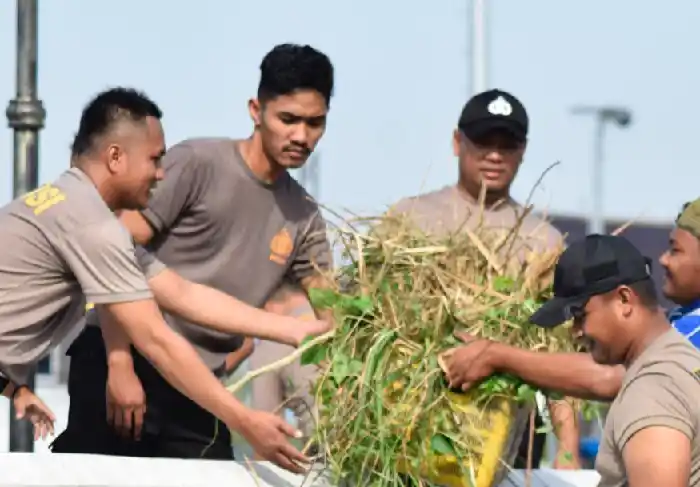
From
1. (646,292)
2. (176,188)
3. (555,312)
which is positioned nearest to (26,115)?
(176,188)

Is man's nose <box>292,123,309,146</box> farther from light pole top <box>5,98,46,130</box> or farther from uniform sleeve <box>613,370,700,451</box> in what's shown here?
uniform sleeve <box>613,370,700,451</box>

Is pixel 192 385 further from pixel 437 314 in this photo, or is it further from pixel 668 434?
pixel 668 434

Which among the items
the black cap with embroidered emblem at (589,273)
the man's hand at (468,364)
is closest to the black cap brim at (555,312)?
the black cap with embroidered emblem at (589,273)

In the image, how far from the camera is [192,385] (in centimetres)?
579

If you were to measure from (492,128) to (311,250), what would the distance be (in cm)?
101

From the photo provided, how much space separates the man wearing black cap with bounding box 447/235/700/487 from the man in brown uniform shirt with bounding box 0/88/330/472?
1.05m

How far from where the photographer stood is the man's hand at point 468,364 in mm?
5441

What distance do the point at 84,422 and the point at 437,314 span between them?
1.64 meters

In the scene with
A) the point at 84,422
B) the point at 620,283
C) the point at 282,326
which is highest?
the point at 620,283

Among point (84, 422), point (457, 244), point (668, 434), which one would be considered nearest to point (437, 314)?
point (457, 244)

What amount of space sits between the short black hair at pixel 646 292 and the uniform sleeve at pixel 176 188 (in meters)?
2.09

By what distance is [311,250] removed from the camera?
6871 millimetres

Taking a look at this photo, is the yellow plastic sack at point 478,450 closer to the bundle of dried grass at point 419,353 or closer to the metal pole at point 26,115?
the bundle of dried grass at point 419,353

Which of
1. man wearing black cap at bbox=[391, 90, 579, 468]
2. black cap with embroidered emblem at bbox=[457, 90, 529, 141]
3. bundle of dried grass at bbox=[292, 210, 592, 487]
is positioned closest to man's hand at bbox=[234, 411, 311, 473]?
bundle of dried grass at bbox=[292, 210, 592, 487]
